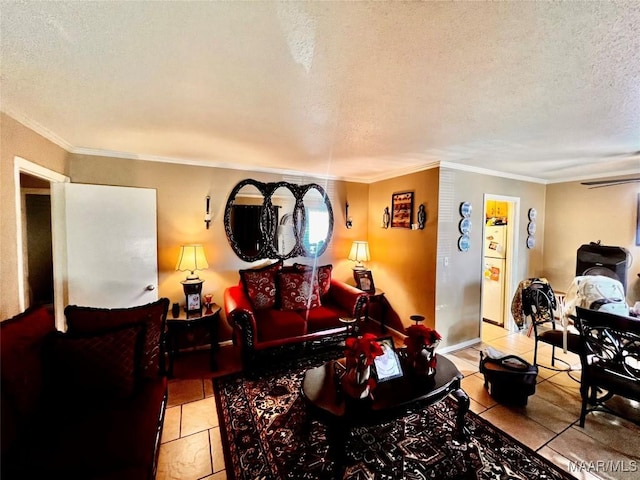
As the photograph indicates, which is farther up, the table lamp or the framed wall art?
the framed wall art

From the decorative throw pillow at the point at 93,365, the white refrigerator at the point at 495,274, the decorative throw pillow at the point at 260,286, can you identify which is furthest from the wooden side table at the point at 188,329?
the white refrigerator at the point at 495,274

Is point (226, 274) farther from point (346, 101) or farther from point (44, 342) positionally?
point (346, 101)

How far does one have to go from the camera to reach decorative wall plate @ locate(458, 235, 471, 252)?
3.46 m

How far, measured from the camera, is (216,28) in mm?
1104

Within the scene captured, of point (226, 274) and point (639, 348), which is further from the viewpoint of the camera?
point (226, 274)

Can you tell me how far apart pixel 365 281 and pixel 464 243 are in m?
1.45

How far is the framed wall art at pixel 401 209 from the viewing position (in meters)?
3.63

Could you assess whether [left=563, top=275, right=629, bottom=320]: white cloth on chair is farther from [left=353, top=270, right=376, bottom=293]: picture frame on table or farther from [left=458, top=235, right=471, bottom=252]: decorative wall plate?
[left=353, top=270, right=376, bottom=293]: picture frame on table

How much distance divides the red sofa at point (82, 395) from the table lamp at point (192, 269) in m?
1.11

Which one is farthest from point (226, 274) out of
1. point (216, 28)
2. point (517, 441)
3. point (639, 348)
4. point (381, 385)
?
point (639, 348)

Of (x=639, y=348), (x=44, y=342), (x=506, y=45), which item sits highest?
(x=506, y=45)

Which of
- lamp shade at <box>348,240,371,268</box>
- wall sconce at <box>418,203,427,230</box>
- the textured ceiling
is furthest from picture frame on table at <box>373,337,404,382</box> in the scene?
lamp shade at <box>348,240,371,268</box>

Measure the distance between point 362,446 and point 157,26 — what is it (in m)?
2.65

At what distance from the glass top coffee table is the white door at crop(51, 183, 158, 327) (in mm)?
2218
